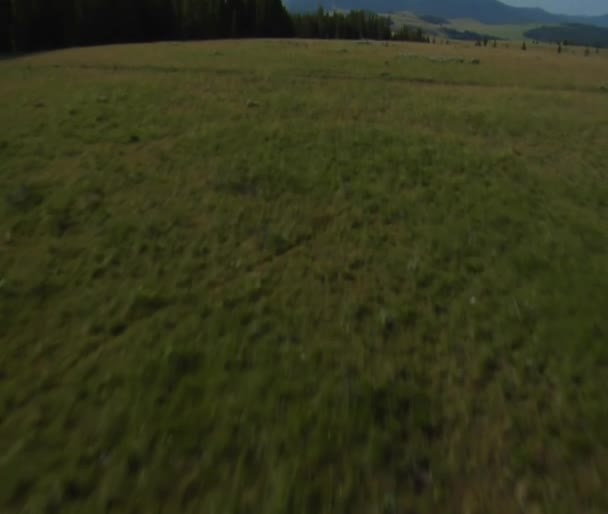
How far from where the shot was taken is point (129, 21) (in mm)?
71812

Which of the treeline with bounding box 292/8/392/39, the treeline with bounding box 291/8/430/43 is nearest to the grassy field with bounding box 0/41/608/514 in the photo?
the treeline with bounding box 291/8/430/43

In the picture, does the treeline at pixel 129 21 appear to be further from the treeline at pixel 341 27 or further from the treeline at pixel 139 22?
the treeline at pixel 341 27

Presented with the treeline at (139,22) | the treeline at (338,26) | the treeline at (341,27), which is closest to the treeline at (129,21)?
the treeline at (139,22)

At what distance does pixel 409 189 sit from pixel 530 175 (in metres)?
4.79

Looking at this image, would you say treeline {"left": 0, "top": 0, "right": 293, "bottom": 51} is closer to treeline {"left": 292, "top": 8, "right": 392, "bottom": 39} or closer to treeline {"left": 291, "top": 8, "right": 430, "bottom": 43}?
treeline {"left": 292, "top": 8, "right": 392, "bottom": 39}

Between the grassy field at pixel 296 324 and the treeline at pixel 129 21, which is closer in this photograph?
the grassy field at pixel 296 324

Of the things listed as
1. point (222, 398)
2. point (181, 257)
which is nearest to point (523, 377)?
point (222, 398)

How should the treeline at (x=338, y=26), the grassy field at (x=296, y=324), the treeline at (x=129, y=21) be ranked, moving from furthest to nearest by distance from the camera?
the treeline at (x=338, y=26), the treeline at (x=129, y=21), the grassy field at (x=296, y=324)

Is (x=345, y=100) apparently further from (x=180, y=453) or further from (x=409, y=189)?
(x=180, y=453)

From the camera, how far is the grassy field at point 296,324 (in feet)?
15.7

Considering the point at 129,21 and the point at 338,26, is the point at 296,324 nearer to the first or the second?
the point at 129,21

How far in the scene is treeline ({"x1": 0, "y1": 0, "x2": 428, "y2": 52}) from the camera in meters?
60.3

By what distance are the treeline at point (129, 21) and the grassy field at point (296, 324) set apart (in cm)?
6001

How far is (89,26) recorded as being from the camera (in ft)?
218
